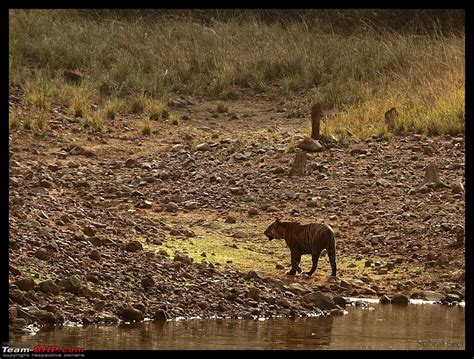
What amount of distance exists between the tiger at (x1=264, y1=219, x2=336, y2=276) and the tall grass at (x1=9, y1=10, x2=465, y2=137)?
6451 mm

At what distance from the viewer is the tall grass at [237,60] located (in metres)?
19.6

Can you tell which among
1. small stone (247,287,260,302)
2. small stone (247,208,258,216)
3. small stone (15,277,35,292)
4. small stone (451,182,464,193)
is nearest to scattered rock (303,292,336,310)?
small stone (247,287,260,302)

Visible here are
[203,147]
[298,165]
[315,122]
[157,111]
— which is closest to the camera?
[298,165]

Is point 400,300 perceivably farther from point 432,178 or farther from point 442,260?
point 432,178

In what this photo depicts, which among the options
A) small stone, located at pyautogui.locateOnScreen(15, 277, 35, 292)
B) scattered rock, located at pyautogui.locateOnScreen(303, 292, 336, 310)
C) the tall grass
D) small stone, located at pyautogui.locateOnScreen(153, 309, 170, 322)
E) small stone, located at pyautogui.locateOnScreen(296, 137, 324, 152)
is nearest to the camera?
small stone, located at pyautogui.locateOnScreen(15, 277, 35, 292)

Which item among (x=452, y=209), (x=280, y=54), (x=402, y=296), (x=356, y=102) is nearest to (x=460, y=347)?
(x=402, y=296)

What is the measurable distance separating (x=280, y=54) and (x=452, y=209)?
9622mm

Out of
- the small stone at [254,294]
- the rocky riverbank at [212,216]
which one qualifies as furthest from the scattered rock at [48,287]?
the small stone at [254,294]

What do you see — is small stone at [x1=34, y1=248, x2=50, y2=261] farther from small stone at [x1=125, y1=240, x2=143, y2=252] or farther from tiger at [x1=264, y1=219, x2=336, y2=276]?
tiger at [x1=264, y1=219, x2=336, y2=276]

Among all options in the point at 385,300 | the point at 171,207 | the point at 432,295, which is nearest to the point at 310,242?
the point at 385,300

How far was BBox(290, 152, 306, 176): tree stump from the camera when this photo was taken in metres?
15.7

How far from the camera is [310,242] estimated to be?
11.3m

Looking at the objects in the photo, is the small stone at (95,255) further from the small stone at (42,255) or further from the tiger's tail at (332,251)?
the tiger's tail at (332,251)

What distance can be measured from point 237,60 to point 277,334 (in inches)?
570
